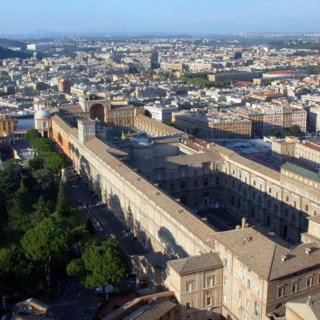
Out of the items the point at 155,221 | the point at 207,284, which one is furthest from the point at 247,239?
the point at 155,221

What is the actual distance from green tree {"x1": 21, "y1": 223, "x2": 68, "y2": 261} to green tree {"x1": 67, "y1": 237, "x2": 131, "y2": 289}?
2245mm

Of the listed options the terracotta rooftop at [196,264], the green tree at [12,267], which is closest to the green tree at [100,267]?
the green tree at [12,267]

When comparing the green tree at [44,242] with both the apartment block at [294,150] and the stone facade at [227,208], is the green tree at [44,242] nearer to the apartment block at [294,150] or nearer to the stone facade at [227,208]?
the stone facade at [227,208]

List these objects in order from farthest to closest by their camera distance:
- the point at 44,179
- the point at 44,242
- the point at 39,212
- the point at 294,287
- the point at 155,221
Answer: the point at 44,179, the point at 39,212, the point at 155,221, the point at 44,242, the point at 294,287

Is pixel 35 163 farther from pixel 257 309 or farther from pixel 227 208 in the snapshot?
pixel 257 309

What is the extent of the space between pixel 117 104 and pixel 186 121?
529 inches

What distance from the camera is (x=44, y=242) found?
32688 millimetres

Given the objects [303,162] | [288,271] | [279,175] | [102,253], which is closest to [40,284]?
[102,253]

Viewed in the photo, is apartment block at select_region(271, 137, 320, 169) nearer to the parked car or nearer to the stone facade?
the stone facade

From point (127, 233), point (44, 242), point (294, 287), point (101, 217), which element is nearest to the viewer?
point (294, 287)

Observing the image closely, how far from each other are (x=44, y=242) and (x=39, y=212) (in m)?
9.26

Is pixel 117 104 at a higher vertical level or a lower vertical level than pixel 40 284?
higher

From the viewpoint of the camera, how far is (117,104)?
94.2m

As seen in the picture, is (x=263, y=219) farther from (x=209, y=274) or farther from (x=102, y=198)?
(x=209, y=274)
